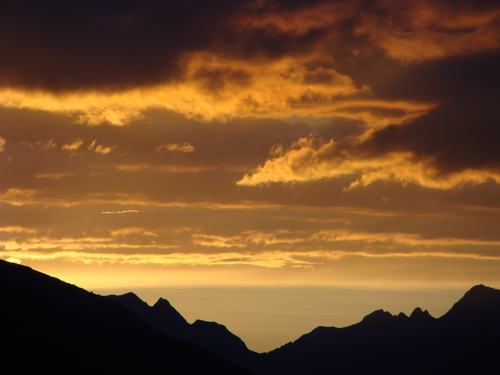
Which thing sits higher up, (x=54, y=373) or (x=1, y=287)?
(x=1, y=287)

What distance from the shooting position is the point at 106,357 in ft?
579

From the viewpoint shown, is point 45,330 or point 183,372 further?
point 183,372

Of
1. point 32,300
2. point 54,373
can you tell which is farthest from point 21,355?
point 32,300

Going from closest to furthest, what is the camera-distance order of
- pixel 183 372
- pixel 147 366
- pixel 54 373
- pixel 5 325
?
pixel 54 373 → pixel 5 325 → pixel 147 366 → pixel 183 372

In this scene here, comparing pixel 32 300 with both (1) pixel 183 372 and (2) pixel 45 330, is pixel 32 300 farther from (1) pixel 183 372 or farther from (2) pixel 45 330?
(1) pixel 183 372

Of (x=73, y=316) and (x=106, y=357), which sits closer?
(x=106, y=357)

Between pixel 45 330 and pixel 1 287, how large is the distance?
78.7 feet

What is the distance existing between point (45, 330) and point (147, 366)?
97.3 ft

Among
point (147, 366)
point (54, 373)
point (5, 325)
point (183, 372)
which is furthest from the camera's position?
point (183, 372)

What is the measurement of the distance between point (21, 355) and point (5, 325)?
15.5 metres

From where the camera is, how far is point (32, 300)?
191 m

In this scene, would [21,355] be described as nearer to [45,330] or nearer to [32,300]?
[45,330]

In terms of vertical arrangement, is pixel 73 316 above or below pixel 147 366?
above

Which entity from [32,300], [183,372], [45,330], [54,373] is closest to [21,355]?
[54,373]
